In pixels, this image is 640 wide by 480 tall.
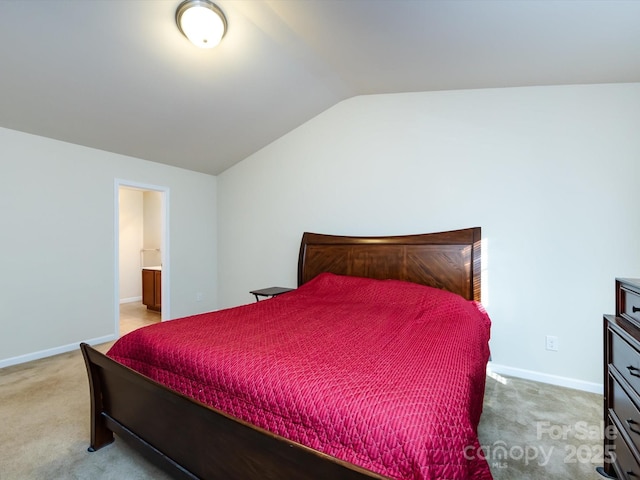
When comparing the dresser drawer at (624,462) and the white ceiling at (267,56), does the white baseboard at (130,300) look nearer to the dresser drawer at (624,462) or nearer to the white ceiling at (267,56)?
the white ceiling at (267,56)

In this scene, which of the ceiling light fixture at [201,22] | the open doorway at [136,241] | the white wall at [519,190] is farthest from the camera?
the open doorway at [136,241]

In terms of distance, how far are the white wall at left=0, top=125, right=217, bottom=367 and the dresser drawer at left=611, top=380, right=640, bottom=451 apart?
4.41 m

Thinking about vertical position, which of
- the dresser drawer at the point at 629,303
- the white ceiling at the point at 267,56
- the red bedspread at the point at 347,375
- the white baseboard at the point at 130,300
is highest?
the white ceiling at the point at 267,56

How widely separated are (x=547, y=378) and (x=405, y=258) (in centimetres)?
152

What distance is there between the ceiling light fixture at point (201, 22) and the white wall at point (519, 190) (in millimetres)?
1697

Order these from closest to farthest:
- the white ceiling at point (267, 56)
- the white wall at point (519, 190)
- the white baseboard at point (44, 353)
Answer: the white ceiling at point (267, 56)
the white wall at point (519, 190)
the white baseboard at point (44, 353)

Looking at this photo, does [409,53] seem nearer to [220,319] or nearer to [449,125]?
[449,125]

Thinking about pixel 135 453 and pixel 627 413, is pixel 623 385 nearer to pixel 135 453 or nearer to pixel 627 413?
pixel 627 413

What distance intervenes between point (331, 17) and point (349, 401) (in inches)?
88.7

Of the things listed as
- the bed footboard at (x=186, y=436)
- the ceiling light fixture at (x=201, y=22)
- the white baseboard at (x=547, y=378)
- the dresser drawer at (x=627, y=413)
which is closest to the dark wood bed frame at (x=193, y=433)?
the bed footboard at (x=186, y=436)

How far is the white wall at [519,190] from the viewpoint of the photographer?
2451 mm

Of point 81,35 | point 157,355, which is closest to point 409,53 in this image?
point 81,35

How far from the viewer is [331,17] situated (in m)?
2.08

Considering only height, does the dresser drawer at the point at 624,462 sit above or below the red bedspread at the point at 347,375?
below
